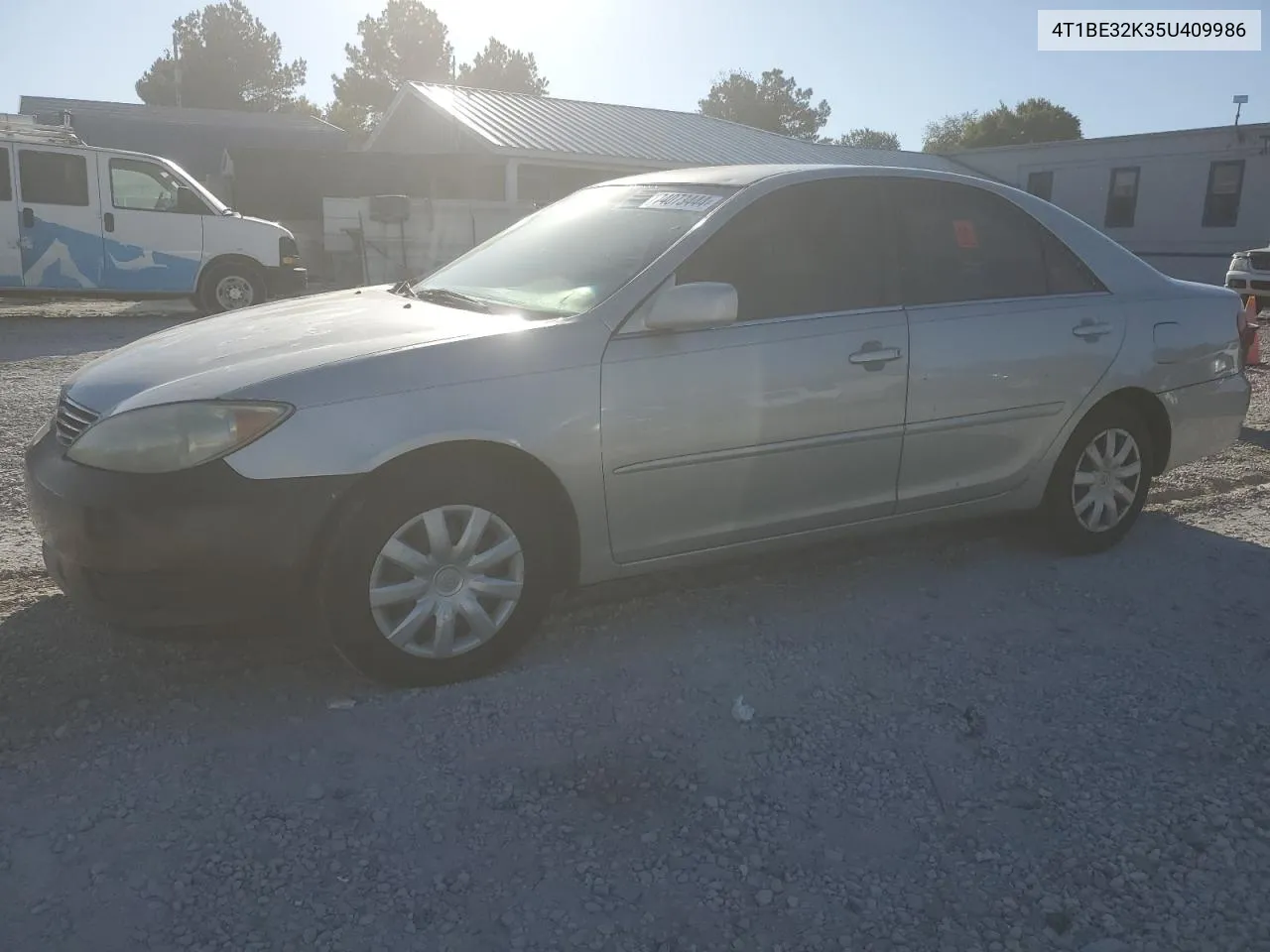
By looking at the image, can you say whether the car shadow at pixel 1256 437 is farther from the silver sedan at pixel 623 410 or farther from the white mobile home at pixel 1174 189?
the white mobile home at pixel 1174 189

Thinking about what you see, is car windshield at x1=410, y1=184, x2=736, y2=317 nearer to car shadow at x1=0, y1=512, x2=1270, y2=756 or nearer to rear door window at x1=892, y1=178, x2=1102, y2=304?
rear door window at x1=892, y1=178, x2=1102, y2=304

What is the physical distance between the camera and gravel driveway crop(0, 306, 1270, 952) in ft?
7.69

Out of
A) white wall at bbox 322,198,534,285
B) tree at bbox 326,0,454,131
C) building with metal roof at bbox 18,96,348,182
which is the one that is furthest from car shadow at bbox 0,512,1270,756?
tree at bbox 326,0,454,131

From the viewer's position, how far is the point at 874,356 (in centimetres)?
394

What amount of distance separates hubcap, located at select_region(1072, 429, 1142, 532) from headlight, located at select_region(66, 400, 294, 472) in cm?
339

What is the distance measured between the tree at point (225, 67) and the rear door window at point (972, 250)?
78.0m

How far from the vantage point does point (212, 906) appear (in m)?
2.32

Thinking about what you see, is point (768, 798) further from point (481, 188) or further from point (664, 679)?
point (481, 188)

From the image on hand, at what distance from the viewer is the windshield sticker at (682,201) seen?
154 inches

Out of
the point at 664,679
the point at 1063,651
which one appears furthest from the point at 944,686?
the point at 664,679

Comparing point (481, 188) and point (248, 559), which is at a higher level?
point (481, 188)

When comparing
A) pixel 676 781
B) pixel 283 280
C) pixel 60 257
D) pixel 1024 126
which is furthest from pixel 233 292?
pixel 1024 126

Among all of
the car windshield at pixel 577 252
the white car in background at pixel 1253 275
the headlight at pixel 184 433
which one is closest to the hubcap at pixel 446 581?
the headlight at pixel 184 433

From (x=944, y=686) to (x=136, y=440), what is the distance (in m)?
2.59
